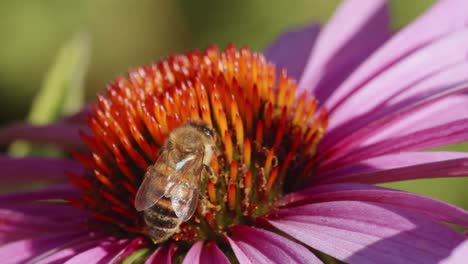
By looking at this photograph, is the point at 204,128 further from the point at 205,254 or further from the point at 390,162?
the point at 390,162

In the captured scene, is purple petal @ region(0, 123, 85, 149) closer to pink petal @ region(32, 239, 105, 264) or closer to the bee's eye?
pink petal @ region(32, 239, 105, 264)

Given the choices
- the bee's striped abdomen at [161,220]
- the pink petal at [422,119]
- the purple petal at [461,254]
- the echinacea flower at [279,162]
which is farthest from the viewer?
the pink petal at [422,119]

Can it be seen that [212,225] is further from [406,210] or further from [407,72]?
[407,72]

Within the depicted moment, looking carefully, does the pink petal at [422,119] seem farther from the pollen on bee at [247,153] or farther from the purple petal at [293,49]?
the purple petal at [293,49]

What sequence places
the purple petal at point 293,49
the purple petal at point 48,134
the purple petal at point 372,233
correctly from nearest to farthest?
the purple petal at point 372,233 < the purple petal at point 48,134 < the purple petal at point 293,49

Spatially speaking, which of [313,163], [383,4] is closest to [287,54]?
[383,4]

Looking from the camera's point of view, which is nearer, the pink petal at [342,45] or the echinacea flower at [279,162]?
the echinacea flower at [279,162]

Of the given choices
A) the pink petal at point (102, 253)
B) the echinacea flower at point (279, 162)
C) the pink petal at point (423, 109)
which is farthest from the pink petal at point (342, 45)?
the pink petal at point (102, 253)

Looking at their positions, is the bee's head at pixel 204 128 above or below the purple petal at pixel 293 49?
below
